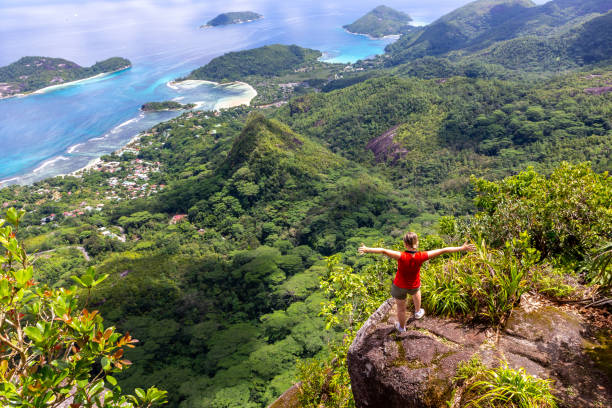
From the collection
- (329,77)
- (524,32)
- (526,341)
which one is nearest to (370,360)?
(526,341)

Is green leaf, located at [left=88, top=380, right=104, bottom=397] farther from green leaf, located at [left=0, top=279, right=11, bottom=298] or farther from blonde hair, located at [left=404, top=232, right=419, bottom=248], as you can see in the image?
blonde hair, located at [left=404, top=232, right=419, bottom=248]

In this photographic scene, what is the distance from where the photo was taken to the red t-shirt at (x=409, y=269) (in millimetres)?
4336

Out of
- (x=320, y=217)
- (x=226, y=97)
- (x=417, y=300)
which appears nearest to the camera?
(x=417, y=300)

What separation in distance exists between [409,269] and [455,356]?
1.34 meters

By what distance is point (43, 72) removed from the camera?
14162cm

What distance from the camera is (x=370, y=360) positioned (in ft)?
15.4

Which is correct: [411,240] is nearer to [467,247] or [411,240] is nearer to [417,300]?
[467,247]

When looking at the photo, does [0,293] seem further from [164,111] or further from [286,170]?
[164,111]

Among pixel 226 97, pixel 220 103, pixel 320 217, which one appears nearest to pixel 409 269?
pixel 320 217

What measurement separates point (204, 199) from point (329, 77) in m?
108

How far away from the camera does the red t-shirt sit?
434 centimetres

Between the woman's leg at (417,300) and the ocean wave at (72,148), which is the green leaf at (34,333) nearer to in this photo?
the woman's leg at (417,300)

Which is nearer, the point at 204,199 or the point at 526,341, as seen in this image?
the point at 526,341

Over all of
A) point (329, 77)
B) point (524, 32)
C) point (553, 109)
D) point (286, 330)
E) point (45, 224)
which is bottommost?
point (286, 330)
